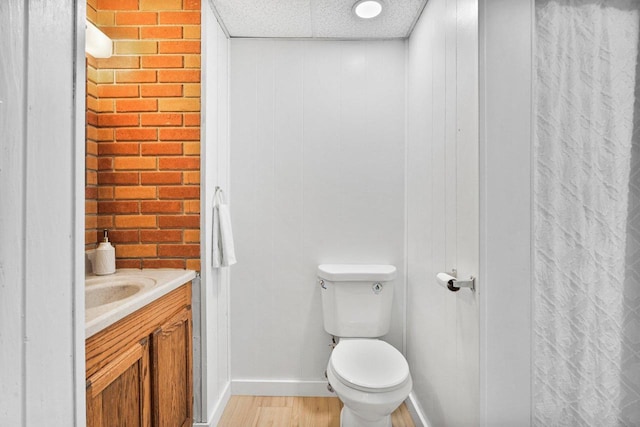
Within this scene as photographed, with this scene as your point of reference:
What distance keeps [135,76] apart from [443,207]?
5.21 ft

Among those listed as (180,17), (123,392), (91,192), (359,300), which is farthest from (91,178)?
(359,300)

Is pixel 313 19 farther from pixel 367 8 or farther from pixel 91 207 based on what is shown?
pixel 91 207

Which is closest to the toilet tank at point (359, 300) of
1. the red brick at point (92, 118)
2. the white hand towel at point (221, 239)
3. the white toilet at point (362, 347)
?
the white toilet at point (362, 347)

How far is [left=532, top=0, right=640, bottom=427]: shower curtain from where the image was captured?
3.80 feet

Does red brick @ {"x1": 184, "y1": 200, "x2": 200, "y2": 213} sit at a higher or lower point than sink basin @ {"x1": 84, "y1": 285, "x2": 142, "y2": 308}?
higher

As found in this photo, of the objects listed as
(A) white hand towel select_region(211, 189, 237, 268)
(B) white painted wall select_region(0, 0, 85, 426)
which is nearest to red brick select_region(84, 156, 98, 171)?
(A) white hand towel select_region(211, 189, 237, 268)

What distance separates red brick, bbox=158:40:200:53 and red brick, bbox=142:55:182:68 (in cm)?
3

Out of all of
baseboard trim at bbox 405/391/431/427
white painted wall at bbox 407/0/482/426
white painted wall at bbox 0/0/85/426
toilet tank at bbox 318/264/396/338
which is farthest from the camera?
toilet tank at bbox 318/264/396/338

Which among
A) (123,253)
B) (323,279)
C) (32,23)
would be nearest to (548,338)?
(323,279)

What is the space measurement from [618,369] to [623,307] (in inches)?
7.7

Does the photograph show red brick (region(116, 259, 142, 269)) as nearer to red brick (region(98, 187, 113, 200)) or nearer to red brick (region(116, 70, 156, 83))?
red brick (region(98, 187, 113, 200))

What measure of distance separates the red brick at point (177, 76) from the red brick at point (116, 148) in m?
0.36

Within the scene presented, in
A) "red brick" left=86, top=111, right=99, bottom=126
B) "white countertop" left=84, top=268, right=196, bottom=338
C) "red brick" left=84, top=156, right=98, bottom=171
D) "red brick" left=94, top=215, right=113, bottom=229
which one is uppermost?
"red brick" left=86, top=111, right=99, bottom=126

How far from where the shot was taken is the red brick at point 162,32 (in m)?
1.81
